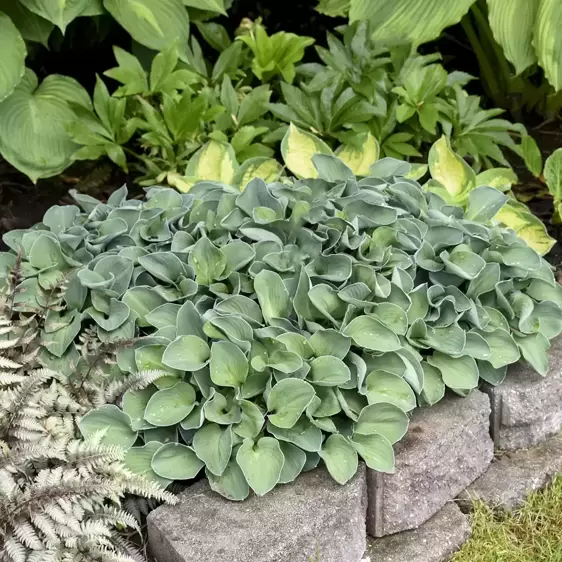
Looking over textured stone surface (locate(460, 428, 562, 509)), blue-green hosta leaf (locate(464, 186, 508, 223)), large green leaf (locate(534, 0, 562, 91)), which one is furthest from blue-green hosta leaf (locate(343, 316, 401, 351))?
large green leaf (locate(534, 0, 562, 91))

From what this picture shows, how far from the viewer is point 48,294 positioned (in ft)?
6.28

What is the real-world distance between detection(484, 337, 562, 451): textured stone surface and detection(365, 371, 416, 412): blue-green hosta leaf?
318mm

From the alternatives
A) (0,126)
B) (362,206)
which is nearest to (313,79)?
(362,206)

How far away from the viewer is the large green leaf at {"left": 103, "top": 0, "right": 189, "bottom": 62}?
8.49ft

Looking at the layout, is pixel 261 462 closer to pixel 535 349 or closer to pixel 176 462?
pixel 176 462

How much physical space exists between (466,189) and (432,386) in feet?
2.88

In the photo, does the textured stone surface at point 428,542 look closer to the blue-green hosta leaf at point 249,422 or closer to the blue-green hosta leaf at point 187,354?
the blue-green hosta leaf at point 249,422

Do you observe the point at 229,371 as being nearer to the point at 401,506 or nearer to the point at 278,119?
the point at 401,506

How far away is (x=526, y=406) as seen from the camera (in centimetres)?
197

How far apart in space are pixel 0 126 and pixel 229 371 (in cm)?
133

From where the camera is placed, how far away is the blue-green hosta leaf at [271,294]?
1.83 metres

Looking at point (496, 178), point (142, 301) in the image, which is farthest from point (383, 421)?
point (496, 178)

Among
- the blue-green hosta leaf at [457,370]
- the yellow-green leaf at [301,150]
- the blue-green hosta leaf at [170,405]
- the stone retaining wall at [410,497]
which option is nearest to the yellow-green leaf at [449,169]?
the yellow-green leaf at [301,150]

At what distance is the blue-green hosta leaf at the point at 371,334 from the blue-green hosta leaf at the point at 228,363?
271mm
